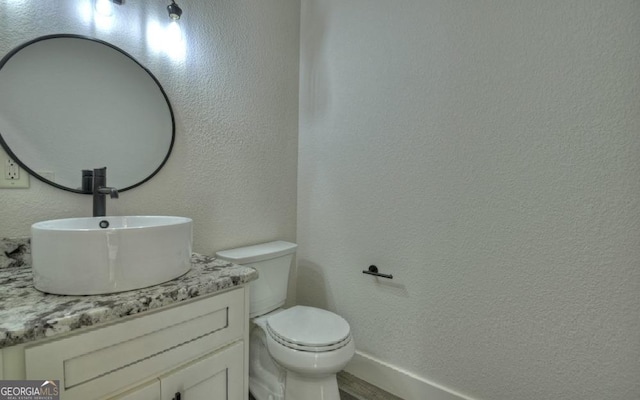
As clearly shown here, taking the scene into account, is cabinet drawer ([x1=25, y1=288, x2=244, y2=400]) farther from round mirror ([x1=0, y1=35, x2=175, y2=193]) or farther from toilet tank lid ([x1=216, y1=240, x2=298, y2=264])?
round mirror ([x1=0, y1=35, x2=175, y2=193])

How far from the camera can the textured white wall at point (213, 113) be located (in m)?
0.99

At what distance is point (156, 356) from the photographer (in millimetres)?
747

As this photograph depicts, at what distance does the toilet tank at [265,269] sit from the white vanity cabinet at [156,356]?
41 cm

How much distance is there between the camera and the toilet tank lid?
1.34 m

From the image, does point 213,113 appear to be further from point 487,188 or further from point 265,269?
point 487,188

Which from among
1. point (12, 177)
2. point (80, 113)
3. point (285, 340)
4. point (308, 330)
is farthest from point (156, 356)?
point (80, 113)

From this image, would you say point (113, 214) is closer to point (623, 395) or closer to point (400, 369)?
point (400, 369)

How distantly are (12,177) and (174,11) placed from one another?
88 cm

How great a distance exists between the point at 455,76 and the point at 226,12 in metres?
1.21

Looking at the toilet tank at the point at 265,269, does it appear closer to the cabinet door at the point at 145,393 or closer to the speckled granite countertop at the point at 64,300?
the speckled granite countertop at the point at 64,300

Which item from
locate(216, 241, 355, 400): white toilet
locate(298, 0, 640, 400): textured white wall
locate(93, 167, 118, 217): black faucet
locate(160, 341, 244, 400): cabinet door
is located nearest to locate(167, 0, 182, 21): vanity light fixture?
locate(93, 167, 118, 217): black faucet

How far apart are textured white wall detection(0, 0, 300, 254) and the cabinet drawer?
23.7 inches

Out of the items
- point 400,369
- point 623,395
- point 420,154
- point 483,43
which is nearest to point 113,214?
point 420,154

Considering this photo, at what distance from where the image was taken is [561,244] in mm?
1066
